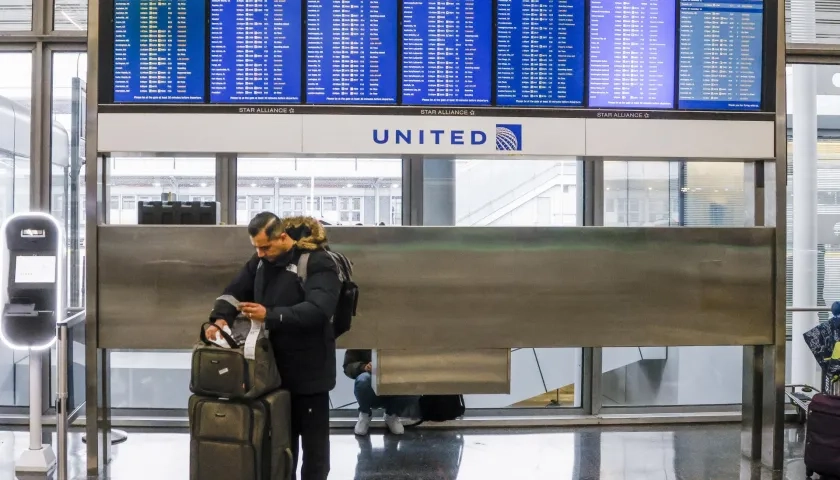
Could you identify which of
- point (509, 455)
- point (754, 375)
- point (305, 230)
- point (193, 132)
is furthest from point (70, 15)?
point (754, 375)

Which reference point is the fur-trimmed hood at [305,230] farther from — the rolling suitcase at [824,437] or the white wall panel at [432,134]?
the rolling suitcase at [824,437]

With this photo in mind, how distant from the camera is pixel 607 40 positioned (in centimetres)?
432

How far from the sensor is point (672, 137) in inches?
173

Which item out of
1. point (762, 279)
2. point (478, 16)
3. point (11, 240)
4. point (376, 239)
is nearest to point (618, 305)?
point (762, 279)

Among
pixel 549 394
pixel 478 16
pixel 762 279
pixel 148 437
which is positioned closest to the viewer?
pixel 478 16

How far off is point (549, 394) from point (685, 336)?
1.76 metres

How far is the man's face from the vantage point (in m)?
3.27

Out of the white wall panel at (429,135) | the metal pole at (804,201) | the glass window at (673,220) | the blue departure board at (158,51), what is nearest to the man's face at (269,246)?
the white wall panel at (429,135)

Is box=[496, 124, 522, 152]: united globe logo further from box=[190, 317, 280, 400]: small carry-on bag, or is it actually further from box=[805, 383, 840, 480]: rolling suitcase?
box=[805, 383, 840, 480]: rolling suitcase

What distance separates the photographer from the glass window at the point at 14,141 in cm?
562

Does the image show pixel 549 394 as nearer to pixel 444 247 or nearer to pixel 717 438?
pixel 717 438

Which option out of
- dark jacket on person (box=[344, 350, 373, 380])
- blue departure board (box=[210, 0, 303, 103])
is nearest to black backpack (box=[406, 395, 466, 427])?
dark jacket on person (box=[344, 350, 373, 380])

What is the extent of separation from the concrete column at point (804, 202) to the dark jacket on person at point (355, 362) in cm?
386

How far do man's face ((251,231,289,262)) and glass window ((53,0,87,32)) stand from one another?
351 centimetres
